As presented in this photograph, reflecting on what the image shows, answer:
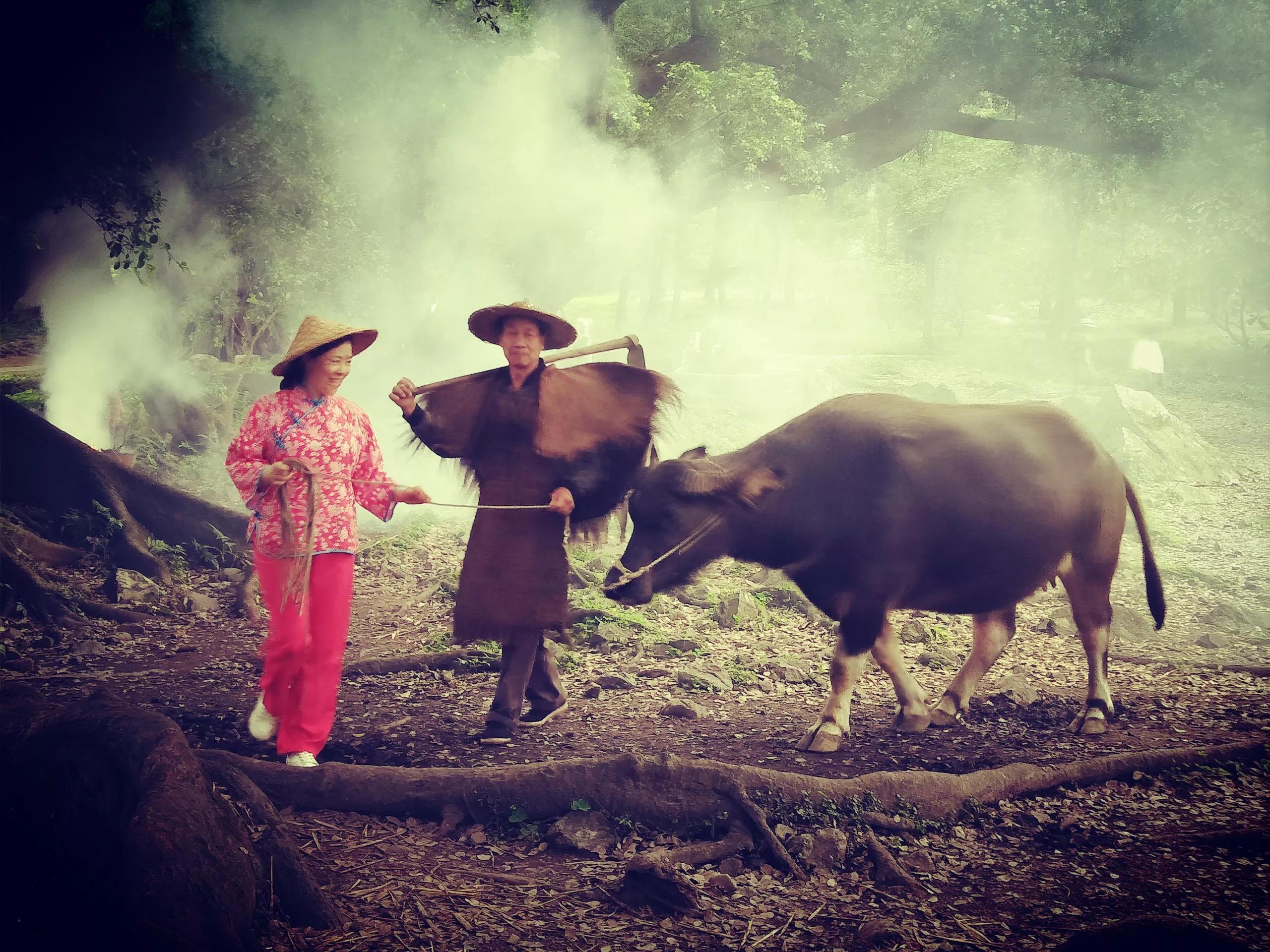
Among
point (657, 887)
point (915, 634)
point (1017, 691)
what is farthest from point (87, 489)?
point (1017, 691)

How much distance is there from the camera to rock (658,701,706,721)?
17.8 feet

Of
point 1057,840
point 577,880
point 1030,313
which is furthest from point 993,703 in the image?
point 1030,313

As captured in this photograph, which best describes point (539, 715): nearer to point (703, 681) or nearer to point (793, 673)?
point (703, 681)

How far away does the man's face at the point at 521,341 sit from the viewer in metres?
4.76

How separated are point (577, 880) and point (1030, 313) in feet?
113

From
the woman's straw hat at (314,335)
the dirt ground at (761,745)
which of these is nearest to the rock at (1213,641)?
the dirt ground at (761,745)

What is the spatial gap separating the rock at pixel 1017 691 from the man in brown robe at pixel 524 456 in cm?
304

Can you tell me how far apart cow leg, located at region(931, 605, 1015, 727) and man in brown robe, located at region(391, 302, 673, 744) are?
250 cm

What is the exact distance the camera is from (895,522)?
498 cm

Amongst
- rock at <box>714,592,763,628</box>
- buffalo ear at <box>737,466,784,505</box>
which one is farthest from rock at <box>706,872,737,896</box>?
rock at <box>714,592,763,628</box>

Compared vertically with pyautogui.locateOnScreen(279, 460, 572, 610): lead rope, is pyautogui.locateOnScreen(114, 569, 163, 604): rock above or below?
below

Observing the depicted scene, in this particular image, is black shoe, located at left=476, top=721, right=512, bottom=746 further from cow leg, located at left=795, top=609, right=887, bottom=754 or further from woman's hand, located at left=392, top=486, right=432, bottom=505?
cow leg, located at left=795, top=609, right=887, bottom=754

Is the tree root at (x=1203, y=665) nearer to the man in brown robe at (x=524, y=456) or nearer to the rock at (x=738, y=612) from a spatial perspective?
the rock at (x=738, y=612)

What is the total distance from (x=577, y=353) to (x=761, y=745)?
7.89ft
